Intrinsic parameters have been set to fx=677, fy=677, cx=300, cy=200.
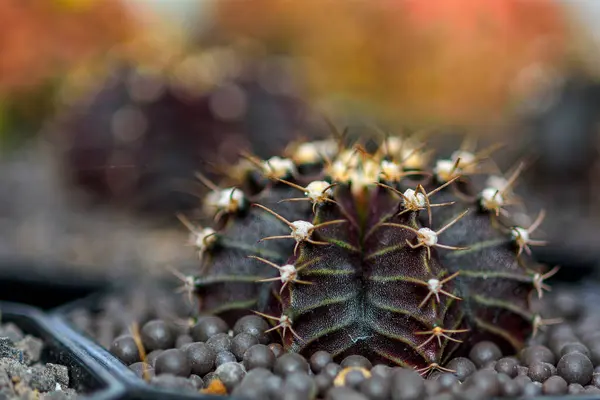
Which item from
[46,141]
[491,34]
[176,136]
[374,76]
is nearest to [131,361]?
[176,136]

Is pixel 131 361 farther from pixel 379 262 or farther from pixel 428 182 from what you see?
pixel 428 182

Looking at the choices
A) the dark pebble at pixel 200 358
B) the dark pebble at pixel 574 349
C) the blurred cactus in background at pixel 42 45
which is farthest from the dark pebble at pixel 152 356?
the blurred cactus in background at pixel 42 45

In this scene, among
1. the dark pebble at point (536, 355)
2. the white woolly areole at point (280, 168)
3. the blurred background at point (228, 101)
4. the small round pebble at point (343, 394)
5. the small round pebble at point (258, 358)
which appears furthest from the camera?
the blurred background at point (228, 101)

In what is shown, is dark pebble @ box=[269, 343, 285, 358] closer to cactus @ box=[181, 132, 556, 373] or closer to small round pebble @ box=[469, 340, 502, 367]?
cactus @ box=[181, 132, 556, 373]

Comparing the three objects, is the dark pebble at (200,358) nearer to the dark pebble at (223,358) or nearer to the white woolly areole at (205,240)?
the dark pebble at (223,358)

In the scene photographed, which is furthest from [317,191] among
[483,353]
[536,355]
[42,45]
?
[42,45]

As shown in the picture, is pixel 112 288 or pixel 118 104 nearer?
pixel 112 288
